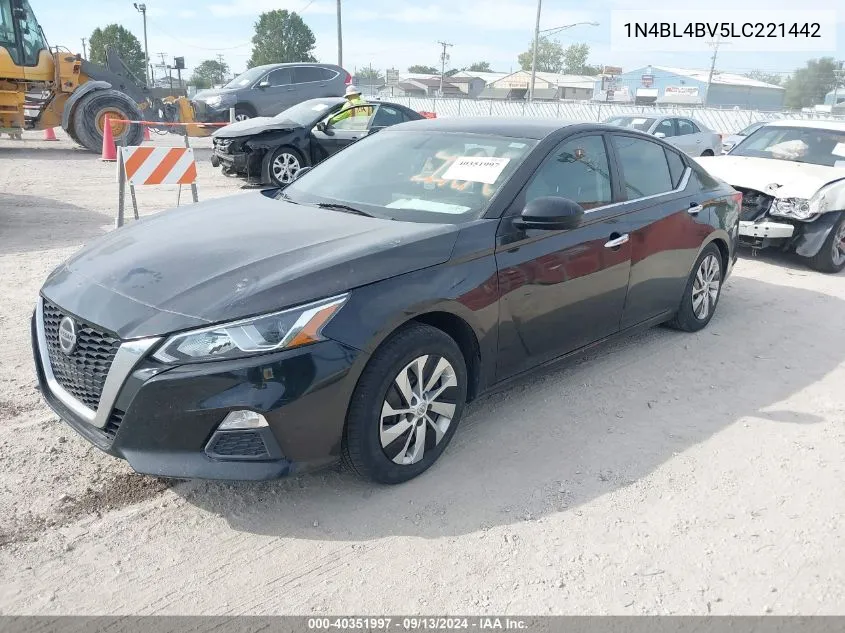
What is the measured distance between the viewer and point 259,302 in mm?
2748

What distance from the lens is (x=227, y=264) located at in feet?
9.89

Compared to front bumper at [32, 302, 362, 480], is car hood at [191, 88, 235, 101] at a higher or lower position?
higher

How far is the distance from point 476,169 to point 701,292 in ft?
8.26

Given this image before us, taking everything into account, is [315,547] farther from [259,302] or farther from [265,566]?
[259,302]

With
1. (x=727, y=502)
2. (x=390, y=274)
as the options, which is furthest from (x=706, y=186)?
(x=390, y=274)

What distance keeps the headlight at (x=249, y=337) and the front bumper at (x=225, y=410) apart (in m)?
0.03

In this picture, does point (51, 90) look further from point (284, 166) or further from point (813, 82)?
point (813, 82)

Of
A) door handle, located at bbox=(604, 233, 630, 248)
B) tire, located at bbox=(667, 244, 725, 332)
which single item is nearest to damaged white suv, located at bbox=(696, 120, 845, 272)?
tire, located at bbox=(667, 244, 725, 332)

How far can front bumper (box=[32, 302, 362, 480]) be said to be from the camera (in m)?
2.63

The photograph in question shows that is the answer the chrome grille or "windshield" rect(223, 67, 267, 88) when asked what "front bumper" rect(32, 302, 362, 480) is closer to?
the chrome grille

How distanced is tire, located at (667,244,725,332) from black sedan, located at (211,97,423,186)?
257 inches

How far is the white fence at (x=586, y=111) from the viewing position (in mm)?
30953

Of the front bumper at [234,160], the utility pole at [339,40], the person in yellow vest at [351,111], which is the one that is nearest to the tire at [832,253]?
the person in yellow vest at [351,111]

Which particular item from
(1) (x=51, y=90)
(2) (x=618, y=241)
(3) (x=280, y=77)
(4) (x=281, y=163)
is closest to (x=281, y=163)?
(4) (x=281, y=163)
